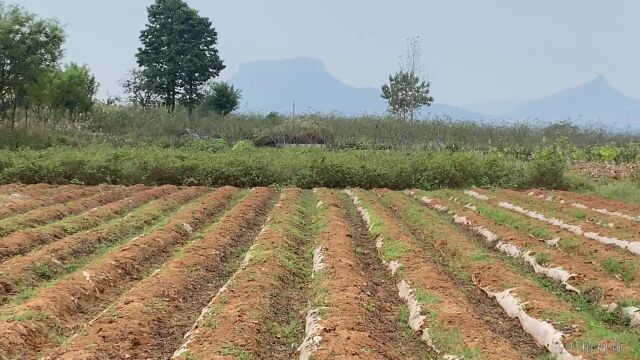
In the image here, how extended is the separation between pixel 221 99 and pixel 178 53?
14.8ft

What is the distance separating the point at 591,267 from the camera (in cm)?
873

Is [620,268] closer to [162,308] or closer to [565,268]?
[565,268]

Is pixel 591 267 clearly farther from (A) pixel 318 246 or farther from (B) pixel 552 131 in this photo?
(B) pixel 552 131

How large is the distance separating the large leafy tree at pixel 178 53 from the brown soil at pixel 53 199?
90.3ft

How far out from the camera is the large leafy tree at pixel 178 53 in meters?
44.7

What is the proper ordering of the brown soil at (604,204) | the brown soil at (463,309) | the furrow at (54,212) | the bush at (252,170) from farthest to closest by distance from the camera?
the bush at (252,170)
the brown soil at (604,204)
the furrow at (54,212)
the brown soil at (463,309)

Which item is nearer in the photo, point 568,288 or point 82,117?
point 568,288

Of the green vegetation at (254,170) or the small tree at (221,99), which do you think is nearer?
the green vegetation at (254,170)

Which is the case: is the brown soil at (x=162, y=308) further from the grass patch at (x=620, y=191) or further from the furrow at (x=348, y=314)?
the grass patch at (x=620, y=191)

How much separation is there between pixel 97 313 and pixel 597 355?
5.25m

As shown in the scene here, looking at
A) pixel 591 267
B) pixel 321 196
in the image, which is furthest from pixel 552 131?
pixel 591 267

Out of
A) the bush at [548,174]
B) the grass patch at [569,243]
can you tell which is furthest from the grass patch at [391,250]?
the bush at [548,174]

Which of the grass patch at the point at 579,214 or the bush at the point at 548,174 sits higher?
the bush at the point at 548,174

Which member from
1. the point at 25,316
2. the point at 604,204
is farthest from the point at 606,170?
the point at 25,316
